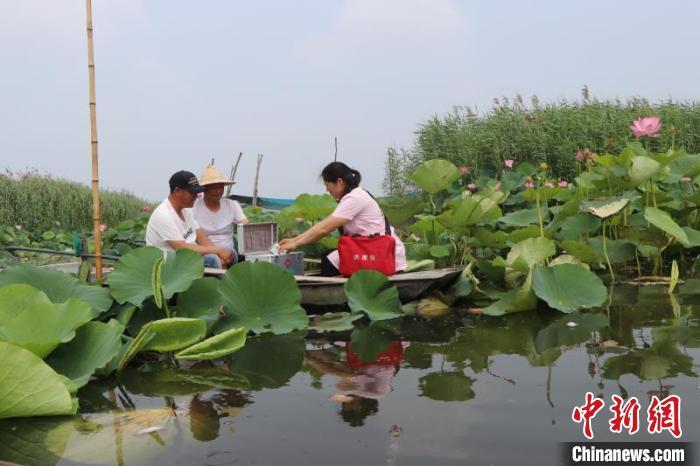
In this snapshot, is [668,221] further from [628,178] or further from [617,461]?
[617,461]

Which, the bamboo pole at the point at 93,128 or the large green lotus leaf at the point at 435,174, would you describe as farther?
the large green lotus leaf at the point at 435,174

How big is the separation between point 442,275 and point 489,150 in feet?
16.4

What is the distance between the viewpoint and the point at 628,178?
5.37m

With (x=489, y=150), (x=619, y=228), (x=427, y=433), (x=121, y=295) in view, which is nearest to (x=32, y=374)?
(x=121, y=295)

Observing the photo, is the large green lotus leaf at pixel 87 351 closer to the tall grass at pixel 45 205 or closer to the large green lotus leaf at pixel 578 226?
the large green lotus leaf at pixel 578 226

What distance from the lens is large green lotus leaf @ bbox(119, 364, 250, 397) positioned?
9.97 ft

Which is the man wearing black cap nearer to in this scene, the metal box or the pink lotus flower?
the metal box

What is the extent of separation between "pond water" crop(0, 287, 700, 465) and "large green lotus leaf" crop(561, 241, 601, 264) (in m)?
0.94

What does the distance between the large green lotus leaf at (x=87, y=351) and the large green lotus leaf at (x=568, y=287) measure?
7.67ft

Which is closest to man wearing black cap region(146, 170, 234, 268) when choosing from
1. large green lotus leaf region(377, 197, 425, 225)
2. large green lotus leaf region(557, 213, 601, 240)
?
large green lotus leaf region(377, 197, 425, 225)

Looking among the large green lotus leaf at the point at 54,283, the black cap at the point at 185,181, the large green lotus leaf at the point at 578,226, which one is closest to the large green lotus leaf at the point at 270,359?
the large green lotus leaf at the point at 54,283

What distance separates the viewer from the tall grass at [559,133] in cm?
916

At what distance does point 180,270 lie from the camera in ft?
12.1

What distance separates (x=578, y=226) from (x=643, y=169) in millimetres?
612
